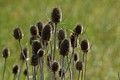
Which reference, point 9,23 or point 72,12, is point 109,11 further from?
point 9,23

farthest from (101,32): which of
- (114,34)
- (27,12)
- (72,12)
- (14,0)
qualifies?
(14,0)

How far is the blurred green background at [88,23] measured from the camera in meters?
3.68

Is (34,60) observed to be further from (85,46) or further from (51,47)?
(85,46)

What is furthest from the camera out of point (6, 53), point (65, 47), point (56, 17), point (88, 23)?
point (88, 23)

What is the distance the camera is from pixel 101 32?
4.70 metres

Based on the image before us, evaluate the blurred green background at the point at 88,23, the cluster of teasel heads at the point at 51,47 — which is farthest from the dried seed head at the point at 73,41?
the blurred green background at the point at 88,23

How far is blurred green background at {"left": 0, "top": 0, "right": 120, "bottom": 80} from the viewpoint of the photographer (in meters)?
3.68

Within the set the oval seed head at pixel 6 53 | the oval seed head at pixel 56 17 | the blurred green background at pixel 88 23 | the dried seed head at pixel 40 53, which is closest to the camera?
the dried seed head at pixel 40 53

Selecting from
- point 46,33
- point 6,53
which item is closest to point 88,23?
point 6,53

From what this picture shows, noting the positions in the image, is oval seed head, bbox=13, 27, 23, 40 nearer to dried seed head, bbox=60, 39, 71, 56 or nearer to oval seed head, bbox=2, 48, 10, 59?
oval seed head, bbox=2, 48, 10, 59

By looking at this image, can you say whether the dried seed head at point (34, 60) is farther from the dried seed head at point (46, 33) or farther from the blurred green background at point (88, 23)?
the blurred green background at point (88, 23)

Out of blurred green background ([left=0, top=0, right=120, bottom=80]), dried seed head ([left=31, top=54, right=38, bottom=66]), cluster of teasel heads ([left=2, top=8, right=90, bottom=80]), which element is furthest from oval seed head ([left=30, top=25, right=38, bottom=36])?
blurred green background ([left=0, top=0, right=120, bottom=80])

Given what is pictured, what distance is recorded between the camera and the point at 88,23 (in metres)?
4.95

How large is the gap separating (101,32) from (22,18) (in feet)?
4.28
